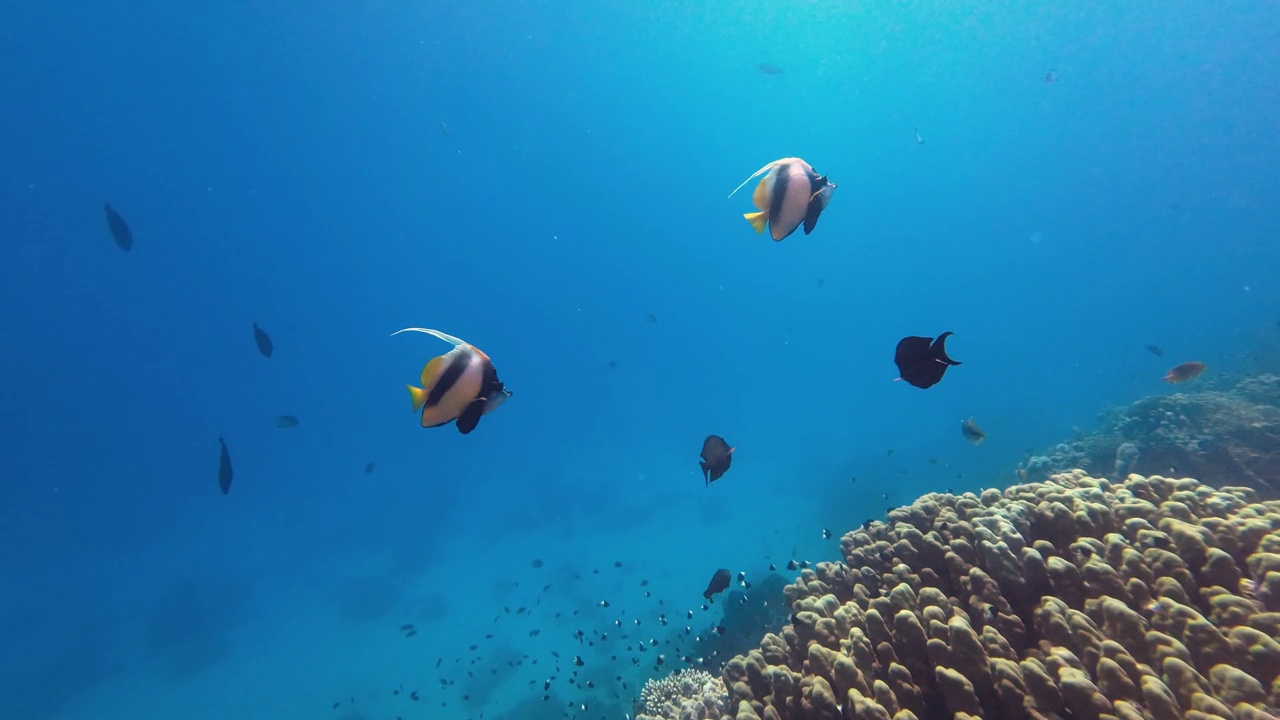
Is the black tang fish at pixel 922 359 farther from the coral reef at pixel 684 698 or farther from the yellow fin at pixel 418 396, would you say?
the coral reef at pixel 684 698

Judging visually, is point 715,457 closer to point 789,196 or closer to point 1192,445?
point 789,196

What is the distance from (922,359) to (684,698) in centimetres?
489

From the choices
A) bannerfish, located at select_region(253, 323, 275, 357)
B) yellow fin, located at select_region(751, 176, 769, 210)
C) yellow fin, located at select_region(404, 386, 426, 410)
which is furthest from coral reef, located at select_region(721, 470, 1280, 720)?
bannerfish, located at select_region(253, 323, 275, 357)

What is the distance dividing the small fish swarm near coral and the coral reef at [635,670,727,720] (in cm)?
34

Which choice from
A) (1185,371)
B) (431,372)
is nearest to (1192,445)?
(1185,371)

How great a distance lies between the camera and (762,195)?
377 centimetres

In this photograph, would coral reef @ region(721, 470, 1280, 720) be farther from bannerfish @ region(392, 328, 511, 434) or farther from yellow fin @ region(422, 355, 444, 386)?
yellow fin @ region(422, 355, 444, 386)

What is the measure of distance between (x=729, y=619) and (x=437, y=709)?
49.7 feet

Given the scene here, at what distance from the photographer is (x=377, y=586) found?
3431 cm

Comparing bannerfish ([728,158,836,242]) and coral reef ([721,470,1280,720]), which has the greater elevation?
bannerfish ([728,158,836,242])

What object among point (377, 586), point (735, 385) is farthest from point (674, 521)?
point (735, 385)

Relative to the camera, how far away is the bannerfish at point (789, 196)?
3.69m

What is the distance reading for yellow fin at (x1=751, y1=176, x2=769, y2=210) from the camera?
375cm

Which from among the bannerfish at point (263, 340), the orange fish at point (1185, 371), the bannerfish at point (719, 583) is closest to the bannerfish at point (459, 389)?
the bannerfish at point (719, 583)
